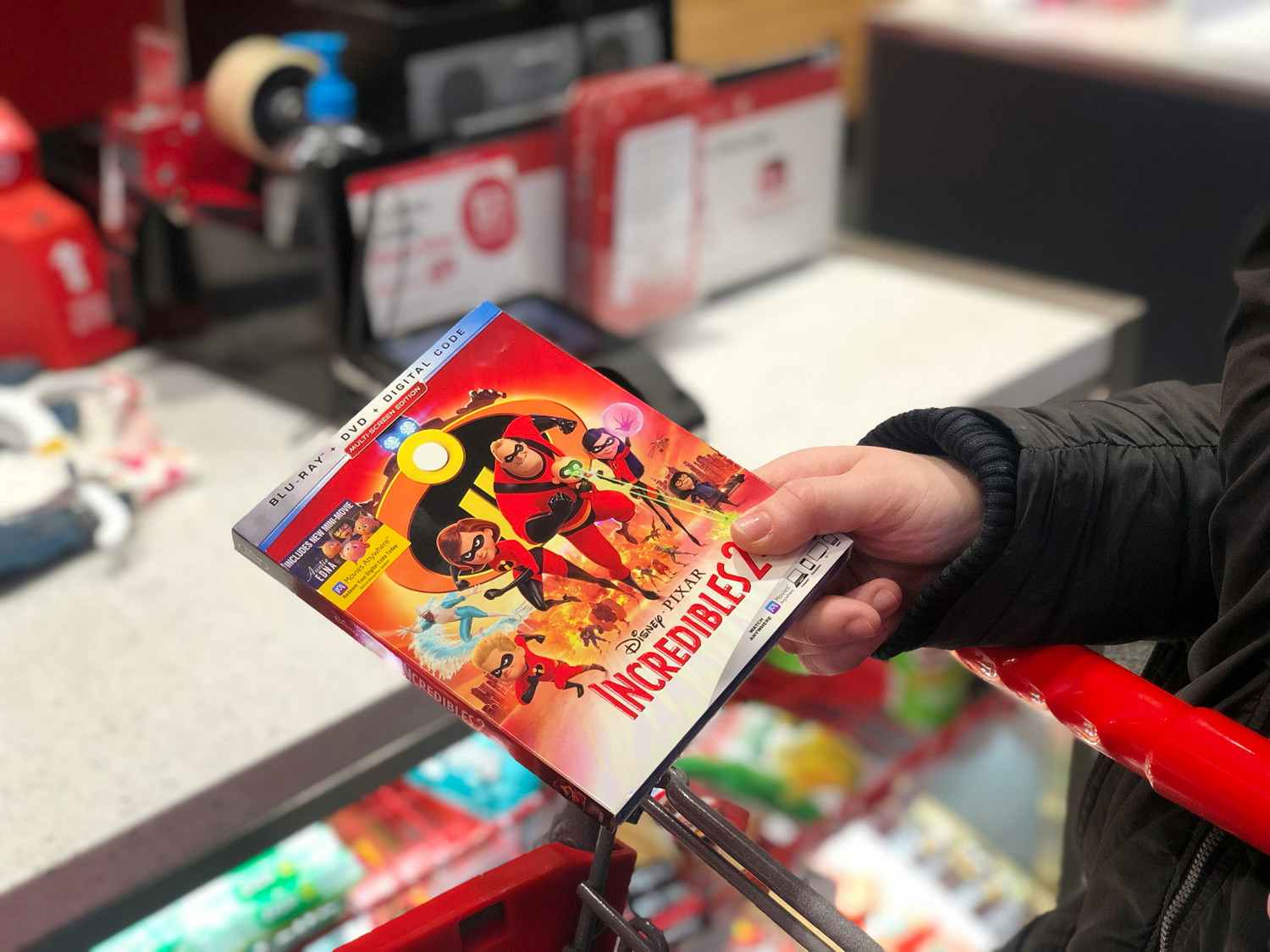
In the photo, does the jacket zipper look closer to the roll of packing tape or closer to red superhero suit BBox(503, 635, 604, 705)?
red superhero suit BBox(503, 635, 604, 705)

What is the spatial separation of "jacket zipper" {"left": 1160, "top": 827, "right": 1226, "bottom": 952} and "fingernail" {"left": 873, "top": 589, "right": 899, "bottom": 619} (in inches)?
6.8

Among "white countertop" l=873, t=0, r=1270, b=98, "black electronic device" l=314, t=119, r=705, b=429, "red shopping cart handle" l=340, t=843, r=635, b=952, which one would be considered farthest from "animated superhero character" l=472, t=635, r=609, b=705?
"white countertop" l=873, t=0, r=1270, b=98

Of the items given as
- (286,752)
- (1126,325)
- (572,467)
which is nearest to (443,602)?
(572,467)

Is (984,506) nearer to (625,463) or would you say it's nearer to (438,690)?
(625,463)

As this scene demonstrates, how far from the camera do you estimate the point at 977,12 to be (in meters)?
2.52

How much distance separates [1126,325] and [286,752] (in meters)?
1.05

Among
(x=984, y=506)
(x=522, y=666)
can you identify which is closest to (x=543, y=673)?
(x=522, y=666)

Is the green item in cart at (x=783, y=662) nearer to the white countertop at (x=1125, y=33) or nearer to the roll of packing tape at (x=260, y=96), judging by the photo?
the roll of packing tape at (x=260, y=96)

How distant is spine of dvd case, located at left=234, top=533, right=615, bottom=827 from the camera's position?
526 mm

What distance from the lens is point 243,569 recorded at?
104 cm

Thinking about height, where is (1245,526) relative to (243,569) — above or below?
above

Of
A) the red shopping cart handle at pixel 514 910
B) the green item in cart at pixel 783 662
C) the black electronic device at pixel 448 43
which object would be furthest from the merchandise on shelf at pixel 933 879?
the black electronic device at pixel 448 43

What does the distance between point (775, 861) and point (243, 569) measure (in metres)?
0.58

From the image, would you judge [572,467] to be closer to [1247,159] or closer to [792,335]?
[792,335]
